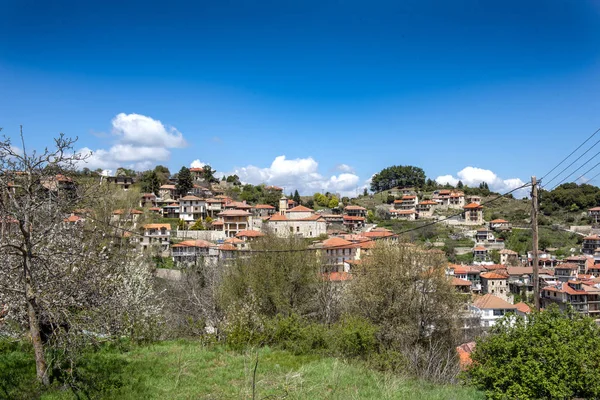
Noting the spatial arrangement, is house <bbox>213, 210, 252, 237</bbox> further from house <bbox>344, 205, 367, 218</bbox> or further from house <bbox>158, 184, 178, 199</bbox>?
house <bbox>344, 205, 367, 218</bbox>

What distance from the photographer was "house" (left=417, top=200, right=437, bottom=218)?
280 ft

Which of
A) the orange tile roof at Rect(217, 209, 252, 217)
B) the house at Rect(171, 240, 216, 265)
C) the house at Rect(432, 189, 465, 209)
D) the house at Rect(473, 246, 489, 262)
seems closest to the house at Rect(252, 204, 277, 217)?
the orange tile roof at Rect(217, 209, 252, 217)

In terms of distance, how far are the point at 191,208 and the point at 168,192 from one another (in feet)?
28.5

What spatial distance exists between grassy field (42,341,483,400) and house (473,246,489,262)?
55.8 metres

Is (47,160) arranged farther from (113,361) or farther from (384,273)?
(384,273)

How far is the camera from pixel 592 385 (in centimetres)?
659

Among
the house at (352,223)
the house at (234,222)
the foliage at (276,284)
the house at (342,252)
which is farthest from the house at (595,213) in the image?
the foliage at (276,284)

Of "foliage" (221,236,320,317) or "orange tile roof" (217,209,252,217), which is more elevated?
"orange tile roof" (217,209,252,217)

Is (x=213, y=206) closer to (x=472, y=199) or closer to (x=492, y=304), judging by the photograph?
(x=492, y=304)

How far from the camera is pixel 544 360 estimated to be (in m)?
6.96

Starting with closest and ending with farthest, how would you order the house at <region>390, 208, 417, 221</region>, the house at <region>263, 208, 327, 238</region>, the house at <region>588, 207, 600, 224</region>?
1. the house at <region>263, 208, 327, 238</region>
2. the house at <region>588, 207, 600, 224</region>
3. the house at <region>390, 208, 417, 221</region>

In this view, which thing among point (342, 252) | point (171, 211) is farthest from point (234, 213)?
point (342, 252)

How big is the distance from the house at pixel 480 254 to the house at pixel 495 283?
433 inches

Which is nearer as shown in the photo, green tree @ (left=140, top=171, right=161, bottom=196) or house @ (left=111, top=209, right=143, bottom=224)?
house @ (left=111, top=209, right=143, bottom=224)
